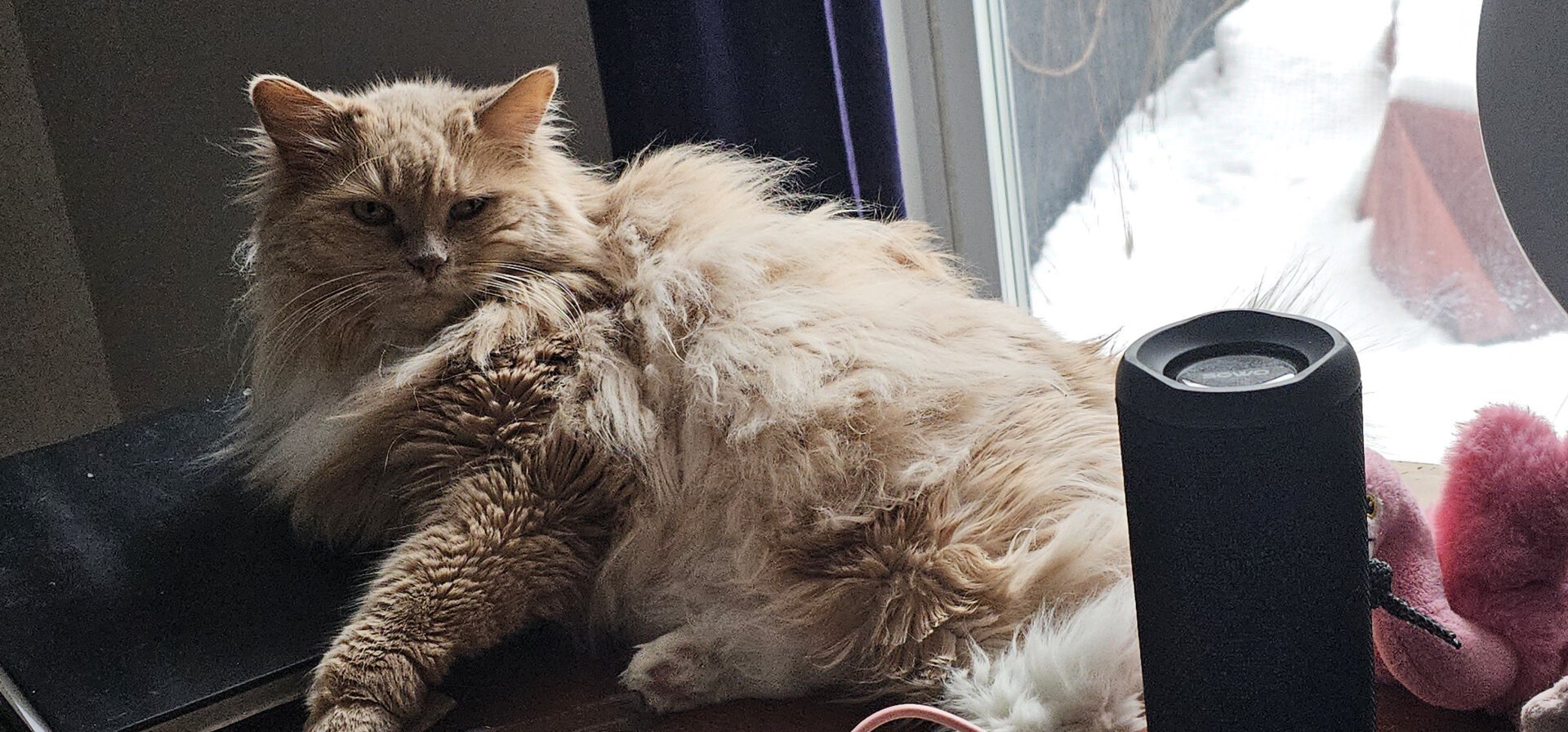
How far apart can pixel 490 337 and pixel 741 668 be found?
38 centimetres

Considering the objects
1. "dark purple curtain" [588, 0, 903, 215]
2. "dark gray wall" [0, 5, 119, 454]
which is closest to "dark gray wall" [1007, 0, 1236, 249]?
"dark purple curtain" [588, 0, 903, 215]

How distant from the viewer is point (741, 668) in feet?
3.46

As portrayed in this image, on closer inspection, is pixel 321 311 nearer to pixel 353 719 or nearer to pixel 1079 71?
pixel 353 719

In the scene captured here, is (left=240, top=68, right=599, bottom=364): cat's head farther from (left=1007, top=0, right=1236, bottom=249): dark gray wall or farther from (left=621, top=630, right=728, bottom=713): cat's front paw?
(left=1007, top=0, right=1236, bottom=249): dark gray wall

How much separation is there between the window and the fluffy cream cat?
63cm

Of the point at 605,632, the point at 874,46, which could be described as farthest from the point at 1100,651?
the point at 874,46

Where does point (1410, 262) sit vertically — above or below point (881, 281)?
below

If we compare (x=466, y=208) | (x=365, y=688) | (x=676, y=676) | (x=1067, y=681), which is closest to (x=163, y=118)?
(x=466, y=208)

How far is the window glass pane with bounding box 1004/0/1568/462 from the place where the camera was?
1.66 m

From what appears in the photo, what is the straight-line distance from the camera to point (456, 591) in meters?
1.07

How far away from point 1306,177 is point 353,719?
1.45 meters

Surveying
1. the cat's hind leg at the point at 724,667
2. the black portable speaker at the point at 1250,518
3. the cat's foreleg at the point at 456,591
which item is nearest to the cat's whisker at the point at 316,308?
the cat's foreleg at the point at 456,591

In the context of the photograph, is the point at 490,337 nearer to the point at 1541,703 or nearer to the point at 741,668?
the point at 741,668

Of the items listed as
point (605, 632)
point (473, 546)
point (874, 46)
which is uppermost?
point (874, 46)
